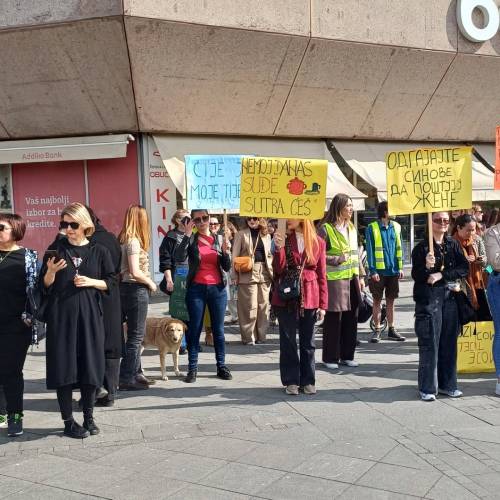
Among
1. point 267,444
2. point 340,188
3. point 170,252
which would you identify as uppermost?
point 340,188

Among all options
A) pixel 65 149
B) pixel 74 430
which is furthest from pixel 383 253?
pixel 65 149

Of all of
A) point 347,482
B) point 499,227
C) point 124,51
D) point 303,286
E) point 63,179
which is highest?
point 124,51

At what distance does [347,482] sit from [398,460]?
1.76 ft

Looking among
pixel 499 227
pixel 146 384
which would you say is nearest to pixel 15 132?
pixel 146 384

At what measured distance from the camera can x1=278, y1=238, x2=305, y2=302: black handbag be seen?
6.13 meters

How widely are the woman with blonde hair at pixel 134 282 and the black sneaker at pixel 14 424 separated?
145 centimetres

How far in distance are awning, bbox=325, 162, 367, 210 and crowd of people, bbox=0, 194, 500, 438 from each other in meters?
5.55

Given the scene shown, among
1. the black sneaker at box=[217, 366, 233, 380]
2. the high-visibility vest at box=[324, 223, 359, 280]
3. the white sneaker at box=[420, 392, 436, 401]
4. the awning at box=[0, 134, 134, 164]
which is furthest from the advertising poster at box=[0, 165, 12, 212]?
the white sneaker at box=[420, 392, 436, 401]

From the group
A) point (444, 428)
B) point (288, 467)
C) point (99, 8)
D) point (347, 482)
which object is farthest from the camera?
point (99, 8)

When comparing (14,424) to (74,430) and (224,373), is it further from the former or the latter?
(224,373)

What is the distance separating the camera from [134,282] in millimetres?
6391

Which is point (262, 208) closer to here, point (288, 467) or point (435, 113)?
point (288, 467)

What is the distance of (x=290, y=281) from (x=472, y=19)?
34.2 feet

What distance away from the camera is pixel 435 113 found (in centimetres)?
1578
